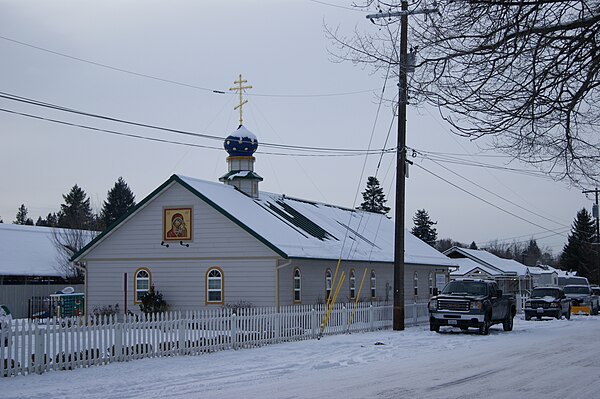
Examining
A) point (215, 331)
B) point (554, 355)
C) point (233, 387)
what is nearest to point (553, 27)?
point (233, 387)

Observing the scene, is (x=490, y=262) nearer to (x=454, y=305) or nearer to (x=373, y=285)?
(x=373, y=285)

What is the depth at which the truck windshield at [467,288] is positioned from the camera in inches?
1135

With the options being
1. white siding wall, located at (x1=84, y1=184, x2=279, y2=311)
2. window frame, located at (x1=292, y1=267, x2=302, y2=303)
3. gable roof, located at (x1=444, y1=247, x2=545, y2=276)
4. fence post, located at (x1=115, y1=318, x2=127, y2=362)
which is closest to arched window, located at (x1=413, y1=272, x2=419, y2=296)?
window frame, located at (x1=292, y1=267, x2=302, y2=303)

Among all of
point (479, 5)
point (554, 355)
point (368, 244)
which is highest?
point (479, 5)

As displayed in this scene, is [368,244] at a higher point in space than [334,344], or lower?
higher

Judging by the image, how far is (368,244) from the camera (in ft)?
130

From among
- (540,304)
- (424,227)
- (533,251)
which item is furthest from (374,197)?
(533,251)

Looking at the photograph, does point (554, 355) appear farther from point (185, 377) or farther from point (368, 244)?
point (368, 244)

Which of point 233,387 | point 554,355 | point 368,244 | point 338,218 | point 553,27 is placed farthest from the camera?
point 338,218

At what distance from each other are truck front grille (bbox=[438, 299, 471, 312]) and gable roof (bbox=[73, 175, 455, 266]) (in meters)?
5.65

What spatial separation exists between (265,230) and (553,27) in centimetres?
2083

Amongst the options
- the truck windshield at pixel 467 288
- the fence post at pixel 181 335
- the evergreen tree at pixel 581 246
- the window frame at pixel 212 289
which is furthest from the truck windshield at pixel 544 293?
the evergreen tree at pixel 581 246

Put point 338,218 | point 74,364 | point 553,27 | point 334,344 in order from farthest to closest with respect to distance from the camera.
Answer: point 338,218 → point 334,344 → point 74,364 → point 553,27

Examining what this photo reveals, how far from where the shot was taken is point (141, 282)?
1275 inches
